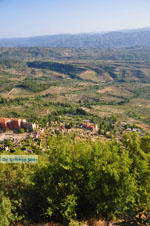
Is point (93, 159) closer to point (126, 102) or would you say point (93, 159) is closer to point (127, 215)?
point (127, 215)

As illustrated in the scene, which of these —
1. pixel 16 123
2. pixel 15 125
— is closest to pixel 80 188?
pixel 16 123

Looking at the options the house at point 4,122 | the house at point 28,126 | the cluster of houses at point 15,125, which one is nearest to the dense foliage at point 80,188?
the house at point 28,126

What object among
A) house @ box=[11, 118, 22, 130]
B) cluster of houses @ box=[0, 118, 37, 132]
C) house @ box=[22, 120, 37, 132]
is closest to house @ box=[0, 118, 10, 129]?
cluster of houses @ box=[0, 118, 37, 132]

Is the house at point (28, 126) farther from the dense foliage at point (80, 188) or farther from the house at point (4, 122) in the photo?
the dense foliage at point (80, 188)

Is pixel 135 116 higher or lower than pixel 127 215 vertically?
lower

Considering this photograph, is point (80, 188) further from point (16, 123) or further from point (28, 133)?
point (16, 123)

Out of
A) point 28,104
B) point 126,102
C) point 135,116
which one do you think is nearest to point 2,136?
point 28,104

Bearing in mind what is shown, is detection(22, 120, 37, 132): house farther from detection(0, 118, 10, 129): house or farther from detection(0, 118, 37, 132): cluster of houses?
detection(0, 118, 10, 129): house

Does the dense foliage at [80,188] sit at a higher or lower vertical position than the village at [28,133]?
higher
